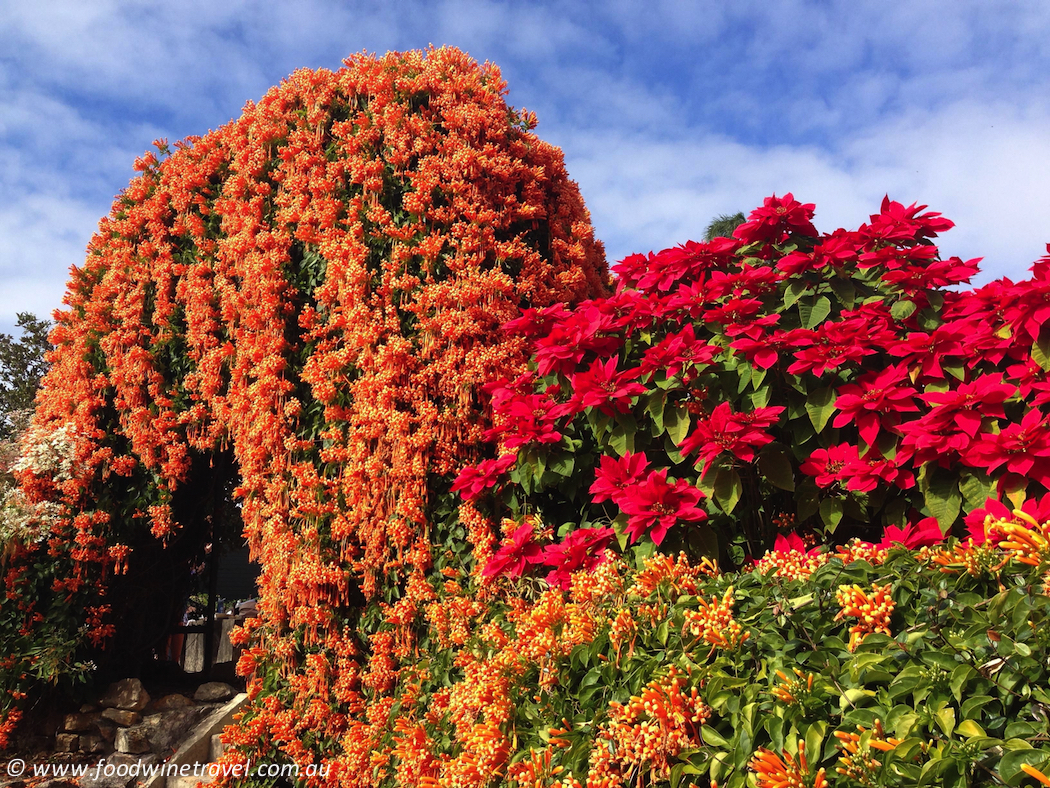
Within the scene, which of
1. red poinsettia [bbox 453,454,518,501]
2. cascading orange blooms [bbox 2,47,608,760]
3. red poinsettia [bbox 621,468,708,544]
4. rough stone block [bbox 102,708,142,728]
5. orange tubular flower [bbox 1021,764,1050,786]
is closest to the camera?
orange tubular flower [bbox 1021,764,1050,786]

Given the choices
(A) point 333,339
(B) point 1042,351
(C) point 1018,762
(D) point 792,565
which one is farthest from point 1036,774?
(A) point 333,339

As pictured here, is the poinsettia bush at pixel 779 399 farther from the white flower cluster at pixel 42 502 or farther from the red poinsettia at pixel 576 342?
the white flower cluster at pixel 42 502

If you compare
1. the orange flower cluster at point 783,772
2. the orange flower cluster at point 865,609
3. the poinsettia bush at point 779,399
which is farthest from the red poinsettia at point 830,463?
the orange flower cluster at point 783,772

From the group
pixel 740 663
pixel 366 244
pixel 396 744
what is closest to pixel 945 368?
pixel 740 663

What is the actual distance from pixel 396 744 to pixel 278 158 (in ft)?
13.2

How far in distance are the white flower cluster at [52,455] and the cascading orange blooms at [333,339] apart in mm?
90

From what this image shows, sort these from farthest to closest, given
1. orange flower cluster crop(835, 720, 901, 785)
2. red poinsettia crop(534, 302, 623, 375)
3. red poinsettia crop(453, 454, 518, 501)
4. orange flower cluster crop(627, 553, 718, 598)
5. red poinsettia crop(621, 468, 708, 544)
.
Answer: red poinsettia crop(453, 454, 518, 501), red poinsettia crop(534, 302, 623, 375), red poinsettia crop(621, 468, 708, 544), orange flower cluster crop(627, 553, 718, 598), orange flower cluster crop(835, 720, 901, 785)

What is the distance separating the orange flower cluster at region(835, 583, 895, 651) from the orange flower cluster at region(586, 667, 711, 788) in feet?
1.31

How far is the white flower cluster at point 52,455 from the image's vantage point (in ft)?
18.8

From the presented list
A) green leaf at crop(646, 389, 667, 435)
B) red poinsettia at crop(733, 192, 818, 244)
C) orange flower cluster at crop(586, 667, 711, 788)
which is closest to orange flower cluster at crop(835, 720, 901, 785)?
orange flower cluster at crop(586, 667, 711, 788)

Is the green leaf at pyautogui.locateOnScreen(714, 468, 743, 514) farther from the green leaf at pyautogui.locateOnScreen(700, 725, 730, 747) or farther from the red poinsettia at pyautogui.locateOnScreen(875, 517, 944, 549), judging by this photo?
the green leaf at pyautogui.locateOnScreen(700, 725, 730, 747)

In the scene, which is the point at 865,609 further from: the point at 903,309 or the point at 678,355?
the point at 903,309

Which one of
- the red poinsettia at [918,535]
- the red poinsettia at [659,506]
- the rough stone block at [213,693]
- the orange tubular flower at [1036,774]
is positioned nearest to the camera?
the orange tubular flower at [1036,774]

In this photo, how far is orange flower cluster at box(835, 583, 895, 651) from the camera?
5.56ft
